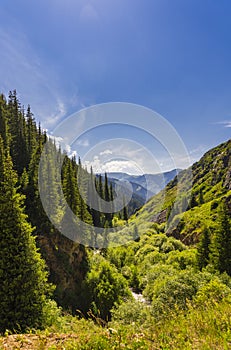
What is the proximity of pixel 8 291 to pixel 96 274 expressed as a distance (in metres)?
23.1

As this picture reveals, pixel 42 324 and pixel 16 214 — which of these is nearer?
pixel 42 324

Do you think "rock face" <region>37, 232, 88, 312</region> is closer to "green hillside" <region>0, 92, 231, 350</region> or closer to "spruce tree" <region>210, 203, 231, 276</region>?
"green hillside" <region>0, 92, 231, 350</region>

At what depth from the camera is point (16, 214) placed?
17797mm

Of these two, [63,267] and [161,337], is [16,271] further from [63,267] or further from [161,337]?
[63,267]

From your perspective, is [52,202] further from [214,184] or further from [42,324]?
[214,184]

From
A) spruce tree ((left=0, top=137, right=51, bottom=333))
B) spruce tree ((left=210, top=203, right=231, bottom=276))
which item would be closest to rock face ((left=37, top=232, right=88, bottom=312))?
spruce tree ((left=0, top=137, right=51, bottom=333))

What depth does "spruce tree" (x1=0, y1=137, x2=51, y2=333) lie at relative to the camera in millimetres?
16109

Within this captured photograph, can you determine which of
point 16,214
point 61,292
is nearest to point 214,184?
point 61,292

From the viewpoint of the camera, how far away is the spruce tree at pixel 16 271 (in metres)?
16.1

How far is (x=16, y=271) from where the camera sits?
56.0 ft

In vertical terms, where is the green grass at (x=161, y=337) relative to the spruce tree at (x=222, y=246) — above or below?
above

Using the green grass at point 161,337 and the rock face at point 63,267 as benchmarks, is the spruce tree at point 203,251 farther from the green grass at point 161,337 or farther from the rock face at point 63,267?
the green grass at point 161,337

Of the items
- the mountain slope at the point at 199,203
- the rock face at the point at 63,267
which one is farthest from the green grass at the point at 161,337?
the mountain slope at the point at 199,203

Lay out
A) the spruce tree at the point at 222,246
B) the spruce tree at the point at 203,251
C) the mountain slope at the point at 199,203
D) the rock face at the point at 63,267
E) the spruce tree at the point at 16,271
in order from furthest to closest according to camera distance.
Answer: the mountain slope at the point at 199,203 → the spruce tree at the point at 203,251 → the spruce tree at the point at 222,246 → the rock face at the point at 63,267 → the spruce tree at the point at 16,271
